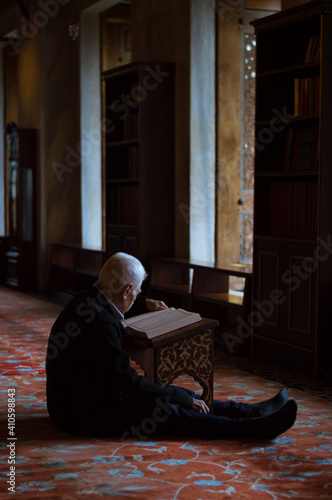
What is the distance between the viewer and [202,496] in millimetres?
3074

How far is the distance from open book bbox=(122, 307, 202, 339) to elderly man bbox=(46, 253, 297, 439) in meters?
0.12

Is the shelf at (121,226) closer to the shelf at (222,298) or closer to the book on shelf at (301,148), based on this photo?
the shelf at (222,298)

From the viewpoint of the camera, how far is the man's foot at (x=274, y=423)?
372 centimetres

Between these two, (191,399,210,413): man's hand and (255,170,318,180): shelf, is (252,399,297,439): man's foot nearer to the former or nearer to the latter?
(191,399,210,413): man's hand

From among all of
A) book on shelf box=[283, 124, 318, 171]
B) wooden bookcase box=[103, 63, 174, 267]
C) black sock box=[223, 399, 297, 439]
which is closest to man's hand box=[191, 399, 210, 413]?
black sock box=[223, 399, 297, 439]

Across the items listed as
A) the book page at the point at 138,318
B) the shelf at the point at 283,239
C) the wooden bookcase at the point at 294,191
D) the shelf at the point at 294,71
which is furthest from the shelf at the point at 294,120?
the book page at the point at 138,318

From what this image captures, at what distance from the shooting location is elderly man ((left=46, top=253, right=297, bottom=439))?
3.54 metres

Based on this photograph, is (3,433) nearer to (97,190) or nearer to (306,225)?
(306,225)

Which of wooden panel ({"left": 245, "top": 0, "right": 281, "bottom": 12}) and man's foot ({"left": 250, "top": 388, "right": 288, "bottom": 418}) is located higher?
wooden panel ({"left": 245, "top": 0, "right": 281, "bottom": 12})

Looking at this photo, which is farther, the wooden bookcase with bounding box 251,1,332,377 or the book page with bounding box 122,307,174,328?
the wooden bookcase with bounding box 251,1,332,377

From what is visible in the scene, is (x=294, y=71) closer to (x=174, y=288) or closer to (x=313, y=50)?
(x=313, y=50)

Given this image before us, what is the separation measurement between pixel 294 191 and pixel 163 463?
2766mm

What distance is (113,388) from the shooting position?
3.66 m

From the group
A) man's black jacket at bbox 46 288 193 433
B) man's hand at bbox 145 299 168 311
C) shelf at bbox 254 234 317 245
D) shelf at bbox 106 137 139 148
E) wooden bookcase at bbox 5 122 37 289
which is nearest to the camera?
man's black jacket at bbox 46 288 193 433
